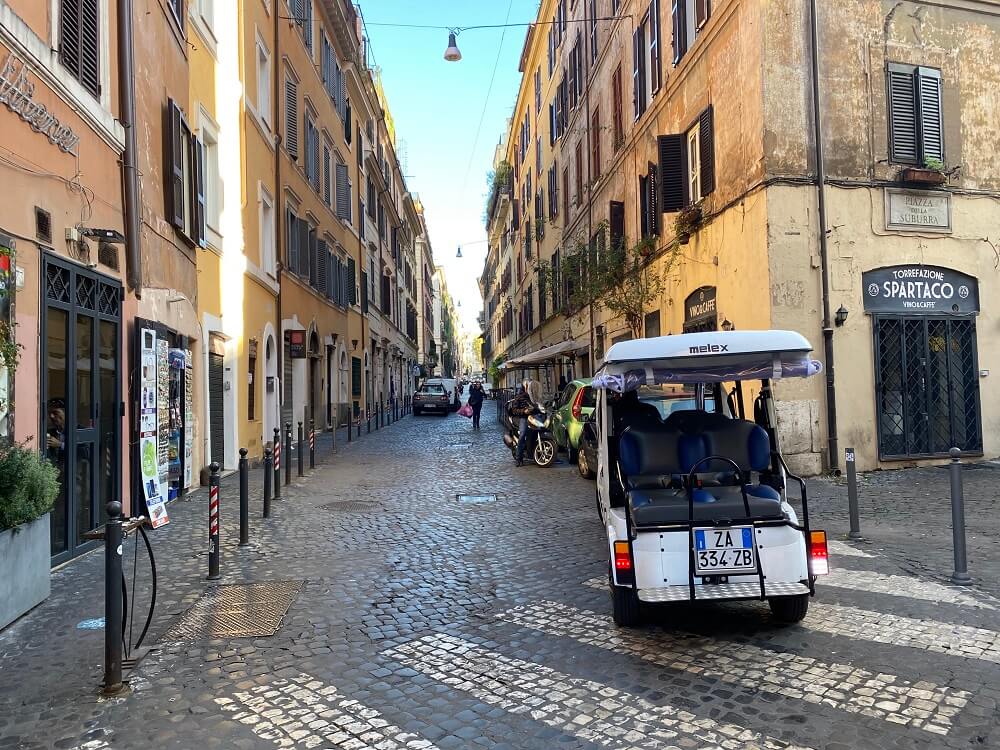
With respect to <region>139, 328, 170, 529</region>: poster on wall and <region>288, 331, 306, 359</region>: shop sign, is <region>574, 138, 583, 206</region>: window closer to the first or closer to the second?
<region>288, 331, 306, 359</region>: shop sign

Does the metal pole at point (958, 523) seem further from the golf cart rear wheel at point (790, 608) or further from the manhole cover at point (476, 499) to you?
the manhole cover at point (476, 499)

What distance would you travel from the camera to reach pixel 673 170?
1523 centimetres

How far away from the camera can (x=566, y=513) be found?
9367 mm

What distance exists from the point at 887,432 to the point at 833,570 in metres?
6.79

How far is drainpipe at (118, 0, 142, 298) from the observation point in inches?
341

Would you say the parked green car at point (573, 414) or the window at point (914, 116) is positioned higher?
the window at point (914, 116)

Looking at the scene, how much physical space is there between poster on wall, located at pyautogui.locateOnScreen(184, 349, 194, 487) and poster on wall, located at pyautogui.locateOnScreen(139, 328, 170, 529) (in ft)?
4.78


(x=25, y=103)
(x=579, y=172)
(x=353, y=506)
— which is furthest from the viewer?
(x=579, y=172)

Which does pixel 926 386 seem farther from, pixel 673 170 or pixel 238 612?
pixel 238 612

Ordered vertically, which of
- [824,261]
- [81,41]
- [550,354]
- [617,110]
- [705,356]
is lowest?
[705,356]

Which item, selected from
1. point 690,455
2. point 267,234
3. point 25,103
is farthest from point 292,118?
point 690,455

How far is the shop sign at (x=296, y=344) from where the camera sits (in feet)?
62.1

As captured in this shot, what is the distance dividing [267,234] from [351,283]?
1113 centimetres

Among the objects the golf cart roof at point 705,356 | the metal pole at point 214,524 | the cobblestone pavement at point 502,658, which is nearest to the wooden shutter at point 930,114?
the cobblestone pavement at point 502,658
